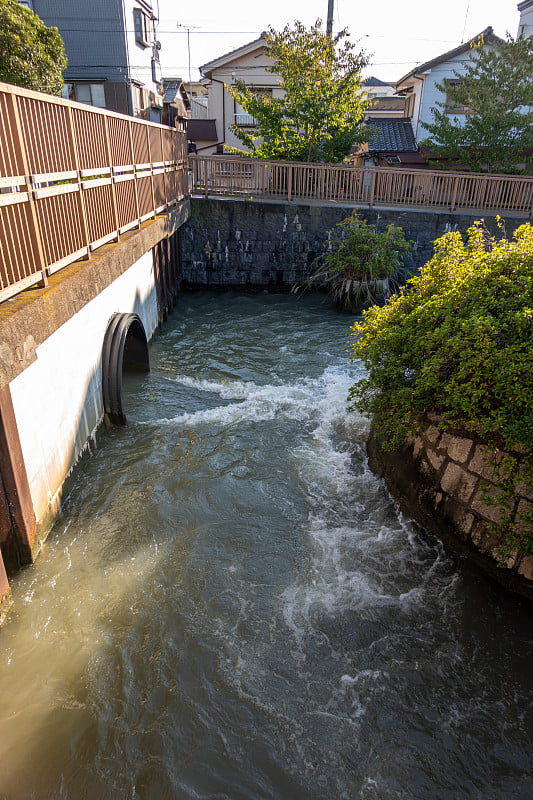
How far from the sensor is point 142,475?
21.4 ft

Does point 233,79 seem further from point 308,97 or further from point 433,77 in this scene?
point 308,97

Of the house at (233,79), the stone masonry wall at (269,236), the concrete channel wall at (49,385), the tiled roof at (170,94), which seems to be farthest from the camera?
the tiled roof at (170,94)

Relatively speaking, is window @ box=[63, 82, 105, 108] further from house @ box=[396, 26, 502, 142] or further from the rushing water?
the rushing water

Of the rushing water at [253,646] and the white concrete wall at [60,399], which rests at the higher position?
the white concrete wall at [60,399]

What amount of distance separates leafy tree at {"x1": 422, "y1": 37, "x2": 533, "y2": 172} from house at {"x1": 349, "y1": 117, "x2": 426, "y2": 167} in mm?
4335

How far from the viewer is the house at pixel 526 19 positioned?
23.8 metres

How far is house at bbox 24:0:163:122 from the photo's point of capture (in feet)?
62.8

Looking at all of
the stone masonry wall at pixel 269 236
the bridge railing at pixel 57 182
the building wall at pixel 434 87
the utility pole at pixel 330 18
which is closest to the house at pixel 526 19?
the building wall at pixel 434 87

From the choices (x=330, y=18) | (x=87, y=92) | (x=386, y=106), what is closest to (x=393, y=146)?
(x=330, y=18)

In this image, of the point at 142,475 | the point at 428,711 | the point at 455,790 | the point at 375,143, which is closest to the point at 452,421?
the point at 428,711

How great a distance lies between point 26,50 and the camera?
9.77 m

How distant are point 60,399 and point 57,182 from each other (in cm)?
238

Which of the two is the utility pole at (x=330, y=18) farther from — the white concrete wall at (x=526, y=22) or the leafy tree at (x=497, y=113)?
the white concrete wall at (x=526, y=22)

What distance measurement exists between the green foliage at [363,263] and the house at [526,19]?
684 inches
